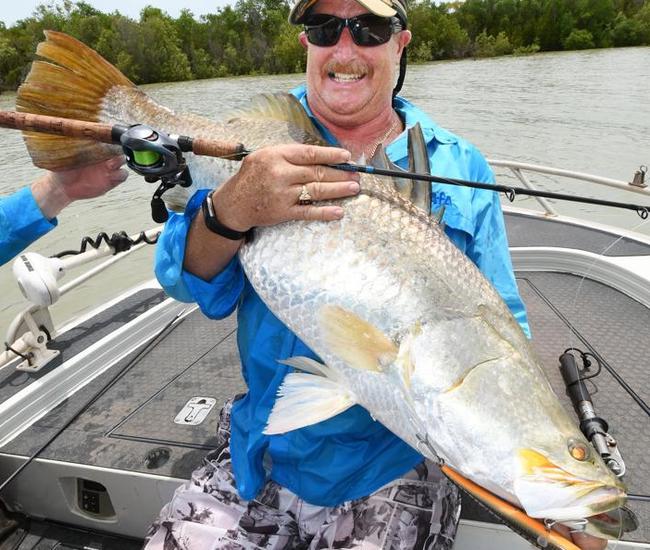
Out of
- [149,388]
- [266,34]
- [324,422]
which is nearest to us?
[324,422]

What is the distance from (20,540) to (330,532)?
1597mm

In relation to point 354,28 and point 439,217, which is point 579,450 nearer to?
point 439,217

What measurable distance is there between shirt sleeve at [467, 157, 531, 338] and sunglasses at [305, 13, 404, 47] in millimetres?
707

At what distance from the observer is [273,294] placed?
5.31 feet

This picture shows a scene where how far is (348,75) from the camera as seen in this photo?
203 centimetres

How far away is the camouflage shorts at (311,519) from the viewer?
1.78m

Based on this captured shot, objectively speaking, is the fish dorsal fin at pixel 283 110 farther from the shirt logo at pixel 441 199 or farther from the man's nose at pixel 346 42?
the shirt logo at pixel 441 199

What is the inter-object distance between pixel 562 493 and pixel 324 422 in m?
0.80

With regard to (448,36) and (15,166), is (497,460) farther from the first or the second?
(448,36)

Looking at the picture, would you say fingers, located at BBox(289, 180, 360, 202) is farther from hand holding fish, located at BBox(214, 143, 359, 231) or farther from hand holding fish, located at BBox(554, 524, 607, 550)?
hand holding fish, located at BBox(554, 524, 607, 550)

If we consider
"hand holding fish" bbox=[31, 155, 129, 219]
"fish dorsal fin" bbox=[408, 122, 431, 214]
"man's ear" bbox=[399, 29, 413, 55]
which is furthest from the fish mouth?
"hand holding fish" bbox=[31, 155, 129, 219]

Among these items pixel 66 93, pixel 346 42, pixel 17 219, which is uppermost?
pixel 346 42

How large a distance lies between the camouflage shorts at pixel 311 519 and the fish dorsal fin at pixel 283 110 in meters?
1.29

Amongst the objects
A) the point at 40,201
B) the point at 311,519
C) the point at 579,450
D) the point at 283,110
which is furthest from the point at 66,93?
the point at 579,450
